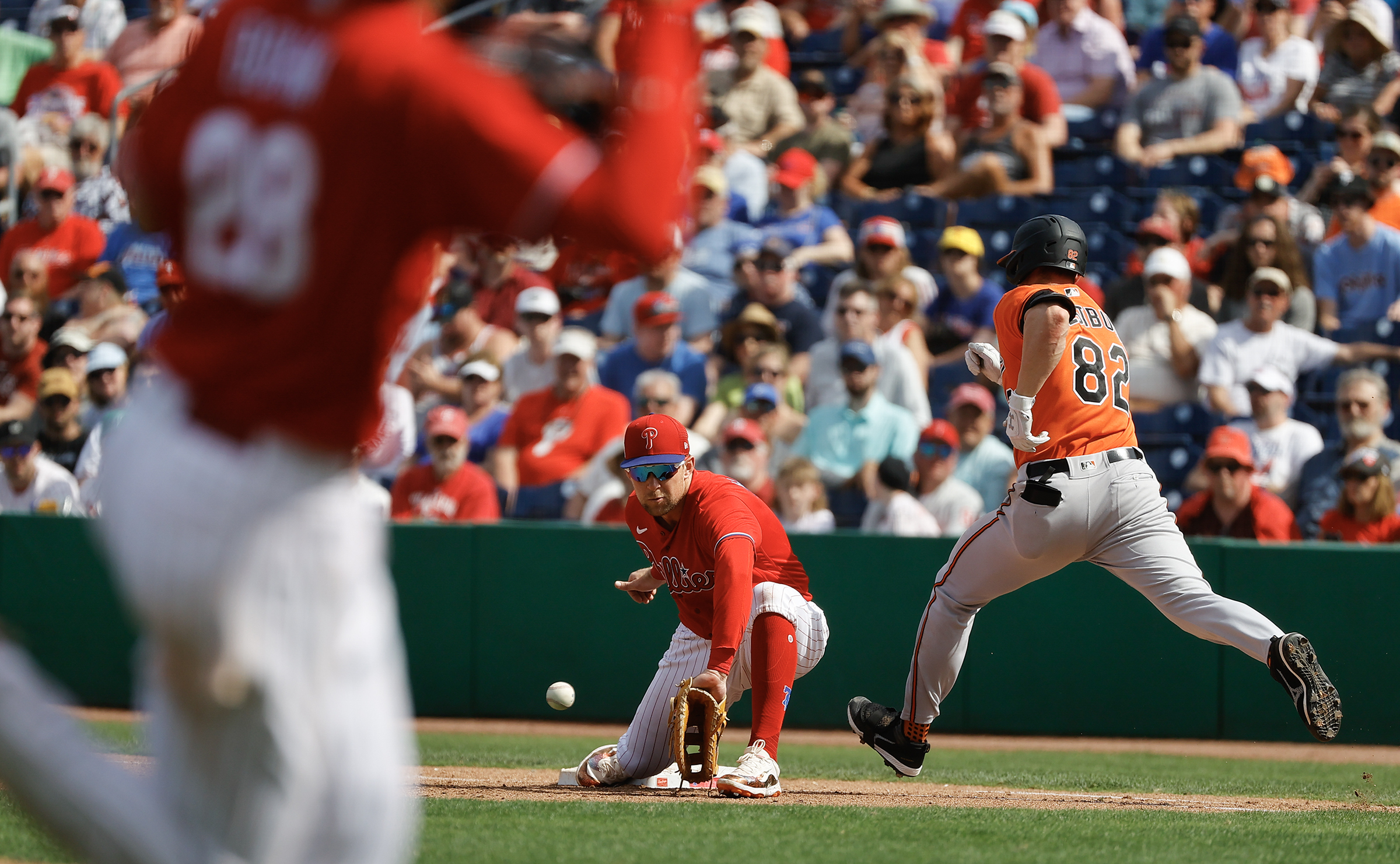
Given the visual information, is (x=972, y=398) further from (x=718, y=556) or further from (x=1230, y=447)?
(x=718, y=556)

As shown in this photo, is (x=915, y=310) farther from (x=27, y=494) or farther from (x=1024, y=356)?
(x=27, y=494)

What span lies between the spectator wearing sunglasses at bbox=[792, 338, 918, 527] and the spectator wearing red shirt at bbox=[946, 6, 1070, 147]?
2.84 meters

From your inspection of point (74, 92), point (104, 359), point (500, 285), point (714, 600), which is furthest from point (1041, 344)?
point (74, 92)

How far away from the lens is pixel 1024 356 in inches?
228

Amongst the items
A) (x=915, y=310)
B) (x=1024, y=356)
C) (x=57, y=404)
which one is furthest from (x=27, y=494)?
(x=1024, y=356)

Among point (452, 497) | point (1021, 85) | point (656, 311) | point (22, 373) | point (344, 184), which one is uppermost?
point (344, 184)

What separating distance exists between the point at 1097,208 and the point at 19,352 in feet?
25.0

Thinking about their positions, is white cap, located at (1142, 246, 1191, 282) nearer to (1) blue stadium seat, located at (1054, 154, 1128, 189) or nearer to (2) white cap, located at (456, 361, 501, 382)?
(1) blue stadium seat, located at (1054, 154, 1128, 189)

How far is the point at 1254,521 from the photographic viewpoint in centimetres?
878

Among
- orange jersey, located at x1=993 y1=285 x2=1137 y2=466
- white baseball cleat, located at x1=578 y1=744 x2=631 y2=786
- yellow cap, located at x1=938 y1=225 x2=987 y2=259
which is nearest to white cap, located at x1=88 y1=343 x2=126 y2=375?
yellow cap, located at x1=938 y1=225 x2=987 y2=259

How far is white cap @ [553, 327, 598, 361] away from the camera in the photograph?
32.2 ft

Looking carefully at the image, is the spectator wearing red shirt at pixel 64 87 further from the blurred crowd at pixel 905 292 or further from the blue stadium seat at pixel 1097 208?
the blue stadium seat at pixel 1097 208

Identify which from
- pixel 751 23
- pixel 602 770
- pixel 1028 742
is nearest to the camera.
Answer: pixel 602 770

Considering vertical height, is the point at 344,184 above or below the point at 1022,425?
above
